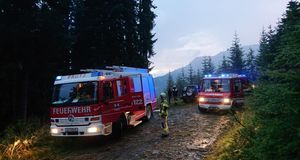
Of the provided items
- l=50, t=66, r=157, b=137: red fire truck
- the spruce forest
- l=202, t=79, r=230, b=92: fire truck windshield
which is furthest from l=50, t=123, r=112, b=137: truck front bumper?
l=202, t=79, r=230, b=92: fire truck windshield

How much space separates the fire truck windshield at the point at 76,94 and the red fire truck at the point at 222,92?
936 cm

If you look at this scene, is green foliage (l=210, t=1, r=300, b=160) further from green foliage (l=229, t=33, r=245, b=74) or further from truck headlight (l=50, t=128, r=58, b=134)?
green foliage (l=229, t=33, r=245, b=74)

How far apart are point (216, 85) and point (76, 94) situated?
1027cm

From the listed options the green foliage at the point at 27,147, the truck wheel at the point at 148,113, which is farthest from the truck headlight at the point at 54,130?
the truck wheel at the point at 148,113

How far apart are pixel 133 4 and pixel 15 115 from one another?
45.2 ft

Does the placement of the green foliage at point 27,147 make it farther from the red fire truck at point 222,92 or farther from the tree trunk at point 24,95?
the red fire truck at point 222,92

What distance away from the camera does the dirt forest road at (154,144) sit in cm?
1133

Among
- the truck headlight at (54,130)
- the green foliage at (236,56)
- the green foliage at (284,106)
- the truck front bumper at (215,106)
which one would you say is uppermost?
the green foliage at (236,56)

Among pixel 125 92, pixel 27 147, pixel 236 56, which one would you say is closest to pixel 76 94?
pixel 27 147

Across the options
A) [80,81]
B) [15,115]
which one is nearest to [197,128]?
[80,81]

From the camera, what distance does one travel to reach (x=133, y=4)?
2934cm

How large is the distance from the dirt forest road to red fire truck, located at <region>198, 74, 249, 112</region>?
301cm

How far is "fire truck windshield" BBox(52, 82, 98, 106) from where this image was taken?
1306cm

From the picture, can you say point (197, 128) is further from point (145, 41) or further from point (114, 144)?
point (145, 41)
